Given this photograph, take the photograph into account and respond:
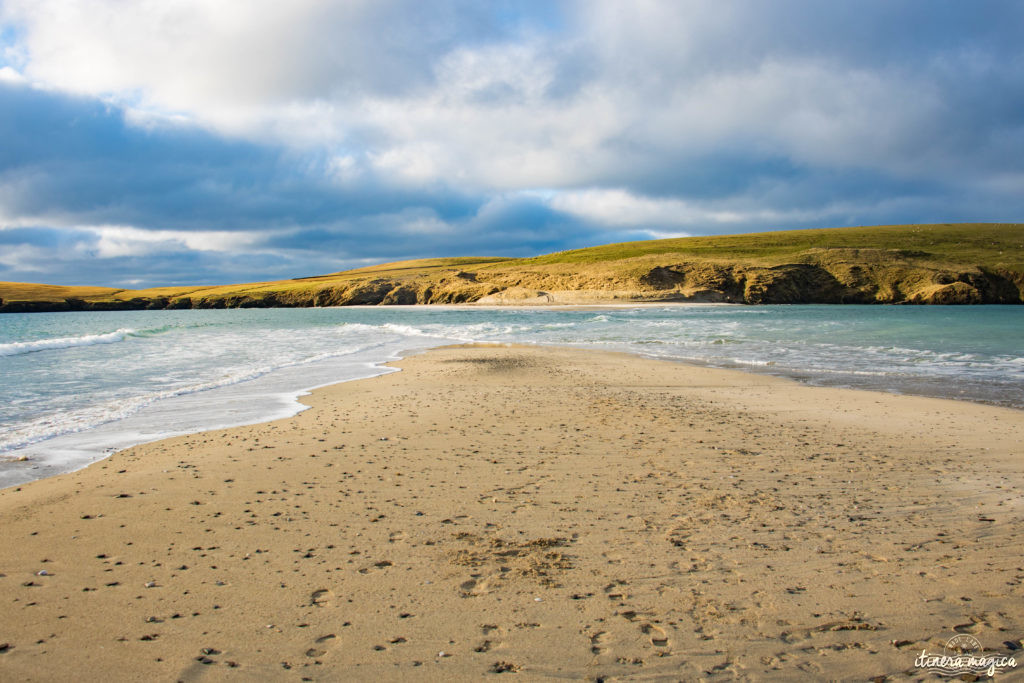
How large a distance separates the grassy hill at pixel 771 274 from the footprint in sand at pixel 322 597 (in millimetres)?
80896

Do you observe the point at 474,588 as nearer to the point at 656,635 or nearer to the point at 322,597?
the point at 322,597

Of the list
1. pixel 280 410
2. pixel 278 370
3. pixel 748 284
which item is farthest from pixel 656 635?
pixel 748 284

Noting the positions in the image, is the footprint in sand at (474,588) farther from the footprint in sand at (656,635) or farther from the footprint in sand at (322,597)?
the footprint in sand at (656,635)

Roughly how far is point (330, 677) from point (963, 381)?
16.8 m

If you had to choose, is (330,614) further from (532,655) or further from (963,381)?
(963,381)

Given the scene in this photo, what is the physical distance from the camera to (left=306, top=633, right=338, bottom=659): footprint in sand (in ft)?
10.8

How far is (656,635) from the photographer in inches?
136

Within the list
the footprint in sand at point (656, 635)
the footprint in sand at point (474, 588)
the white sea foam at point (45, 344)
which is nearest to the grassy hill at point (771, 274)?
the white sea foam at point (45, 344)

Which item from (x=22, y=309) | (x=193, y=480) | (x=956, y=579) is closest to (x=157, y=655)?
(x=193, y=480)

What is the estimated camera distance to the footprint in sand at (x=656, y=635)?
339cm

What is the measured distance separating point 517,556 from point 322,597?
1.44m

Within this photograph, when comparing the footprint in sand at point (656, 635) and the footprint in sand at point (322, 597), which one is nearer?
the footprint in sand at point (656, 635)

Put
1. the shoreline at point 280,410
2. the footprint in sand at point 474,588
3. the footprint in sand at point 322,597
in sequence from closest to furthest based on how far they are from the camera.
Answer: the footprint in sand at point 322,597 → the footprint in sand at point 474,588 → the shoreline at point 280,410

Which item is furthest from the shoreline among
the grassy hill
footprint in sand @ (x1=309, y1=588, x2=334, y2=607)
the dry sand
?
the grassy hill
